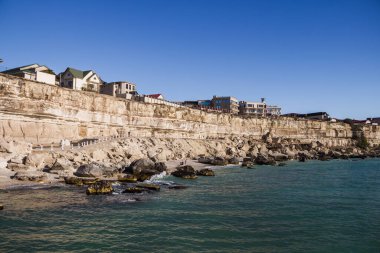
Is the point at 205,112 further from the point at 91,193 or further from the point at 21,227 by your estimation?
the point at 21,227

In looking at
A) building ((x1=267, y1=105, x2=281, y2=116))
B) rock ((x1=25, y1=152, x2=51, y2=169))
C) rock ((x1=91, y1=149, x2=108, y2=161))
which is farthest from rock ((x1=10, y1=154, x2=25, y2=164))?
building ((x1=267, y1=105, x2=281, y2=116))

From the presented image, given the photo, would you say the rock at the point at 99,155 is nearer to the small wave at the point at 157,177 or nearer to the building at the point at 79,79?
the small wave at the point at 157,177

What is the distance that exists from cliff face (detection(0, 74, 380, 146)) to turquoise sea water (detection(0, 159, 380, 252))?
24036mm

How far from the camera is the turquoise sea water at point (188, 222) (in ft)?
44.5

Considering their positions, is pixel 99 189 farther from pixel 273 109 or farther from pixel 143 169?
pixel 273 109

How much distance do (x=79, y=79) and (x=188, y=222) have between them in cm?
6376

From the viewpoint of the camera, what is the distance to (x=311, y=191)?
28.6 meters

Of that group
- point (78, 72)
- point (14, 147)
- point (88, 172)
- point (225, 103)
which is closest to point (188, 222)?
point (88, 172)

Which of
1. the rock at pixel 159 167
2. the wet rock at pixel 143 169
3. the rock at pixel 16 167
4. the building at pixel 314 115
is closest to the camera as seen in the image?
the rock at pixel 16 167

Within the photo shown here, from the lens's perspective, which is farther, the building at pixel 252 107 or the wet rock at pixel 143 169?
the building at pixel 252 107

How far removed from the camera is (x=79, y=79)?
236 feet

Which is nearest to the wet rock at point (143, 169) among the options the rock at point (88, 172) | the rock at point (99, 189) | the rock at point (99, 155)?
the rock at point (88, 172)

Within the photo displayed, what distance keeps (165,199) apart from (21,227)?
34.2ft

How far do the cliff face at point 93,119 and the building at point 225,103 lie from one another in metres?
27.5
